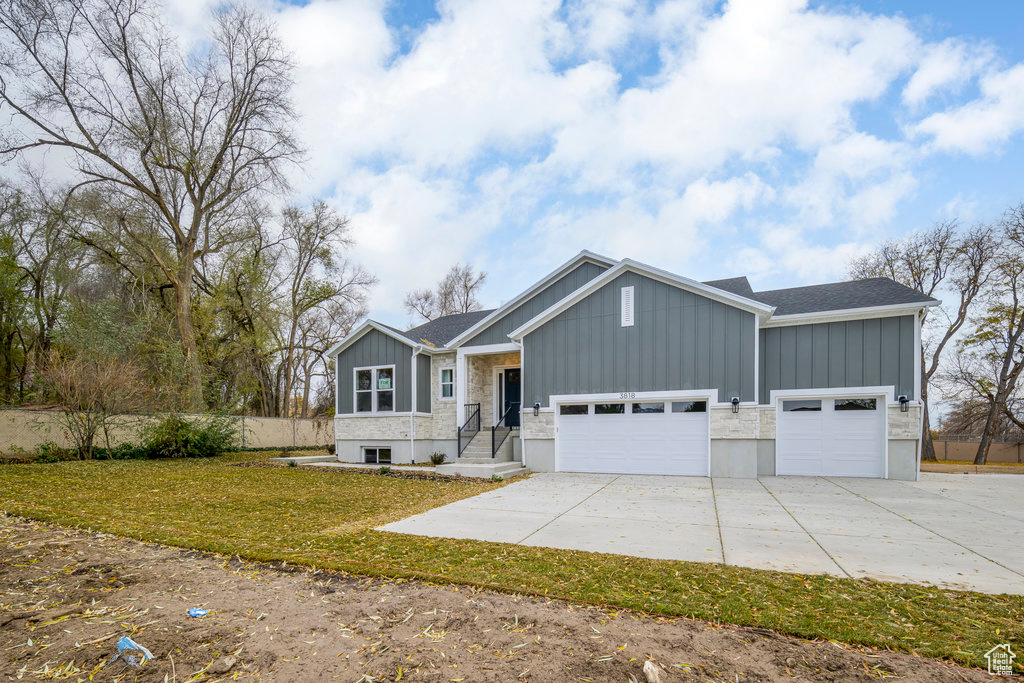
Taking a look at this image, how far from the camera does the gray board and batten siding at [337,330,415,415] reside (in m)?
15.6

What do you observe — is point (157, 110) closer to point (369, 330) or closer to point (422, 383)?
point (369, 330)

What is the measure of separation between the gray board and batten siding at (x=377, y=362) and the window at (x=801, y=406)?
10069mm

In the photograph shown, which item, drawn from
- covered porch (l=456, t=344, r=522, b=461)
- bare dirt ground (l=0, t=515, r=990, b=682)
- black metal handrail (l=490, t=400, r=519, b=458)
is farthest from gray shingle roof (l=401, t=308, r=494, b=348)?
bare dirt ground (l=0, t=515, r=990, b=682)

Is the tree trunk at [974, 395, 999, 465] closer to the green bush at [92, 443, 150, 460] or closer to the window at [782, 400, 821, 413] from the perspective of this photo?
the window at [782, 400, 821, 413]

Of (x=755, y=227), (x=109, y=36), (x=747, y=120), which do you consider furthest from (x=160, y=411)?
(x=755, y=227)

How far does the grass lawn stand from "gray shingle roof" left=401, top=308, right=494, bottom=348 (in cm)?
793

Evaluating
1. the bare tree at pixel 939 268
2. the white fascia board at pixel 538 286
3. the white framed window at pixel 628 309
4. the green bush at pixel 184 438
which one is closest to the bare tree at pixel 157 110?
the green bush at pixel 184 438

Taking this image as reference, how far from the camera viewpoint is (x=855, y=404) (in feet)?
38.8

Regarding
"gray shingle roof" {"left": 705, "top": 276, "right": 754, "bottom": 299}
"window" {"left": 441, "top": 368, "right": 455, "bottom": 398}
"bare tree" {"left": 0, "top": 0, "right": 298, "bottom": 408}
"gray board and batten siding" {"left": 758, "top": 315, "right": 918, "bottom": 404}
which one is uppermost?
"bare tree" {"left": 0, "top": 0, "right": 298, "bottom": 408}

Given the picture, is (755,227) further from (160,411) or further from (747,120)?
(160,411)

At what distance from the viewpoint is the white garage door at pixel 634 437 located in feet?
39.4

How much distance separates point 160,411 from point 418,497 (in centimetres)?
1121

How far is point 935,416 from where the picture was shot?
23.8 metres

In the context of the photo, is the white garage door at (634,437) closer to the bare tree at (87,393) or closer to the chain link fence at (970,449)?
the bare tree at (87,393)
